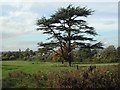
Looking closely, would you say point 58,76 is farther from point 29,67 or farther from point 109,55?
point 109,55

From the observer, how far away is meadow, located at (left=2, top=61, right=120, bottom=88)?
9.09m

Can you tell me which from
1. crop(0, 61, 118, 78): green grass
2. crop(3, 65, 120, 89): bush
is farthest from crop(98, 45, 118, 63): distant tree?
crop(3, 65, 120, 89): bush

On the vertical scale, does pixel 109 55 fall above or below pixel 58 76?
above

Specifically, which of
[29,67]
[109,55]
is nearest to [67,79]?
[29,67]

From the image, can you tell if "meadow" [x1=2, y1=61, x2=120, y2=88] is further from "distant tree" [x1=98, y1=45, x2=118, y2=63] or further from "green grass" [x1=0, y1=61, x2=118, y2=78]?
"distant tree" [x1=98, y1=45, x2=118, y2=63]

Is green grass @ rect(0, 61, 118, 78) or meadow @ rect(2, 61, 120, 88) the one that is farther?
green grass @ rect(0, 61, 118, 78)

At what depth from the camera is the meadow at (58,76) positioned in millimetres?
9086

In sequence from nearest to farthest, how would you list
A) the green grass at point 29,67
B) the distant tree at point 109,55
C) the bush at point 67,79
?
the bush at point 67,79 < the green grass at point 29,67 < the distant tree at point 109,55

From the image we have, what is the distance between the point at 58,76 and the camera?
9312 millimetres

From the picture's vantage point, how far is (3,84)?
9023 mm

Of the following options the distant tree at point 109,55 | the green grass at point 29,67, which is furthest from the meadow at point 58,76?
the distant tree at point 109,55

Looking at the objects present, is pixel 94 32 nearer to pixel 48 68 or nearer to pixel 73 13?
pixel 73 13

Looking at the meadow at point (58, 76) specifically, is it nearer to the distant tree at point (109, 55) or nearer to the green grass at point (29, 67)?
the green grass at point (29, 67)

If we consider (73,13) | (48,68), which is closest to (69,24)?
(73,13)
